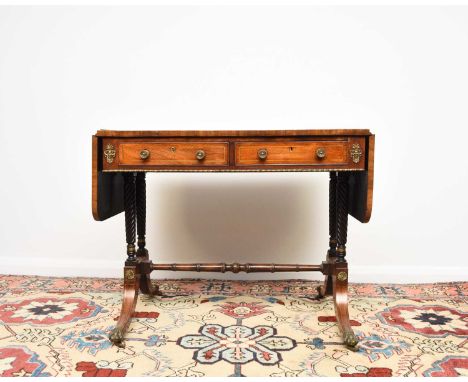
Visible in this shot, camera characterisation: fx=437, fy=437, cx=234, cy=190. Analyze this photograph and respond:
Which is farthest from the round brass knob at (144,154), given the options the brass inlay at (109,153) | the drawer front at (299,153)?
the drawer front at (299,153)

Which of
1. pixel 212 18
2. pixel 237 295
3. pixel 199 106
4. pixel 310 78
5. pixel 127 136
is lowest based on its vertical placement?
pixel 237 295

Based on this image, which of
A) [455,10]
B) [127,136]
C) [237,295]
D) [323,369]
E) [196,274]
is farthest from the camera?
[196,274]

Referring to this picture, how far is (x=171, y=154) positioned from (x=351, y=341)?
1.18 metres

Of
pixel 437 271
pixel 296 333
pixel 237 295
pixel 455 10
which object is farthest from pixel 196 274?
pixel 455 10

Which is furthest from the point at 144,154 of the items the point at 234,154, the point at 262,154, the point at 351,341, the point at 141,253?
the point at 351,341

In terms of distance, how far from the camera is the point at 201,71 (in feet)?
9.87

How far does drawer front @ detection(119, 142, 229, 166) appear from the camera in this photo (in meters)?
2.04

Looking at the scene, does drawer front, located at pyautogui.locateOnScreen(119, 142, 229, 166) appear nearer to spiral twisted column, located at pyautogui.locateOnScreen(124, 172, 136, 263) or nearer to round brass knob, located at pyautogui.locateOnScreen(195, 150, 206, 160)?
round brass knob, located at pyautogui.locateOnScreen(195, 150, 206, 160)

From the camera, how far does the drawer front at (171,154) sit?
2045 millimetres

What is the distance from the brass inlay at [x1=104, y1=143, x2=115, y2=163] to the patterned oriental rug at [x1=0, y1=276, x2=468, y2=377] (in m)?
0.85

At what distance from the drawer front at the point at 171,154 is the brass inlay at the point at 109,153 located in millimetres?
37

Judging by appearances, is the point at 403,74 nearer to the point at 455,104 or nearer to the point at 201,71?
the point at 455,104

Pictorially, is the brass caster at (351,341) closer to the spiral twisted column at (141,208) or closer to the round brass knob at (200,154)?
the round brass knob at (200,154)

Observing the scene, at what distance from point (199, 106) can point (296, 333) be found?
5.37ft
